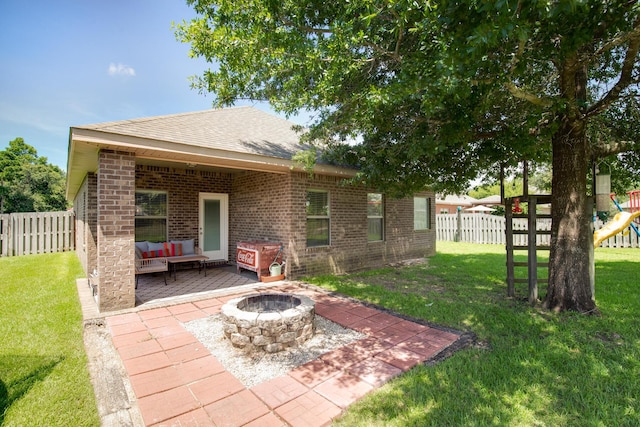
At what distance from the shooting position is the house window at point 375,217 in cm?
950

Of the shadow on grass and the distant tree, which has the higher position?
the distant tree

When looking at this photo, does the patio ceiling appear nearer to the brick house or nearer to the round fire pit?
the brick house

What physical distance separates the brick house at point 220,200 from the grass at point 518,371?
2857 mm

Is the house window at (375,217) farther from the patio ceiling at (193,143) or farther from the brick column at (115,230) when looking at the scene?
the brick column at (115,230)

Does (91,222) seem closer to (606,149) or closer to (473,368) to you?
(473,368)

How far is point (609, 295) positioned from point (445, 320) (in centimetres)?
383

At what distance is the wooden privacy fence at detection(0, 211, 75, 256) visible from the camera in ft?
38.5

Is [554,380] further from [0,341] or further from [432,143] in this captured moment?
[0,341]

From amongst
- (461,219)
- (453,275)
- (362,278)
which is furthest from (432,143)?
(461,219)

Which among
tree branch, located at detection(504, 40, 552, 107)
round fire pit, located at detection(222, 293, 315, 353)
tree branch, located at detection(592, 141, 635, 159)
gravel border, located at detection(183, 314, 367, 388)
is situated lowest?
gravel border, located at detection(183, 314, 367, 388)

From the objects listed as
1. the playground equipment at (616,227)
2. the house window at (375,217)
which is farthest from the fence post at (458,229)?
the house window at (375,217)

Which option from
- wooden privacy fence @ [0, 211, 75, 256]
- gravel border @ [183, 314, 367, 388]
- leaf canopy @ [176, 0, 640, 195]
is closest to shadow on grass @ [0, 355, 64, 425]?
gravel border @ [183, 314, 367, 388]

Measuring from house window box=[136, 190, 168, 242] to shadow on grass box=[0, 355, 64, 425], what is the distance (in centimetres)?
506

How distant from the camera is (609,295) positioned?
5.82 metres
